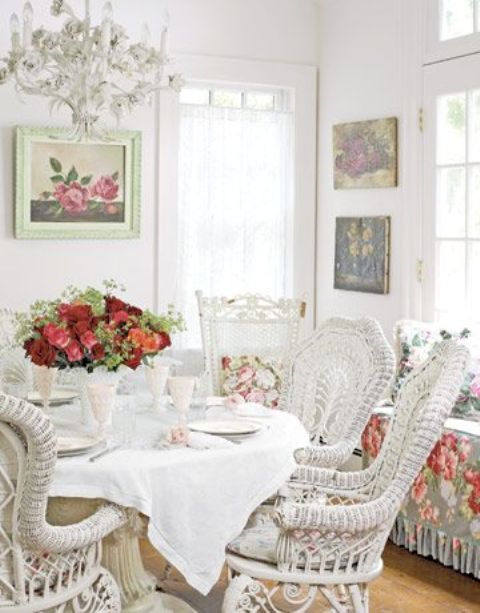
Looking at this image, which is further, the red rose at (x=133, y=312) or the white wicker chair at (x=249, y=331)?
the white wicker chair at (x=249, y=331)

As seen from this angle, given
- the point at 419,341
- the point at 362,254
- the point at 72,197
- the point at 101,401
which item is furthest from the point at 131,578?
the point at 362,254

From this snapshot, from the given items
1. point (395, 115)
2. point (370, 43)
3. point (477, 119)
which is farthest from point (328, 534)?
point (370, 43)

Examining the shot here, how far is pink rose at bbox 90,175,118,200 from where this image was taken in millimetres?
5559

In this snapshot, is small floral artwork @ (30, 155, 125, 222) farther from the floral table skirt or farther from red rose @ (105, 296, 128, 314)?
the floral table skirt

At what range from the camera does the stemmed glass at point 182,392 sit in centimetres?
340

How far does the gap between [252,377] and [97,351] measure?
1.90 meters

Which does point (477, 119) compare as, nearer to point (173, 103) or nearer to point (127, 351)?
point (173, 103)

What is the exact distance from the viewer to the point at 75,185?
5496mm

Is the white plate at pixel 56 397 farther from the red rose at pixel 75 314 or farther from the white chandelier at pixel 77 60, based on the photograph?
the white chandelier at pixel 77 60

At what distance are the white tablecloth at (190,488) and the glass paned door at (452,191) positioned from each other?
213 centimetres

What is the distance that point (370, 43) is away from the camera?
226 inches

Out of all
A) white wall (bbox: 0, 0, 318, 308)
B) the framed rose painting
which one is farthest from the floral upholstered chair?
the framed rose painting

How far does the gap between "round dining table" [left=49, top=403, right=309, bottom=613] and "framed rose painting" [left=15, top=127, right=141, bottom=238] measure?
2286 millimetres

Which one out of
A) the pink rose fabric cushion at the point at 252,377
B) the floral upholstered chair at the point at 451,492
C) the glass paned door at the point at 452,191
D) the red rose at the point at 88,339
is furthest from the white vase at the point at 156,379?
the glass paned door at the point at 452,191
